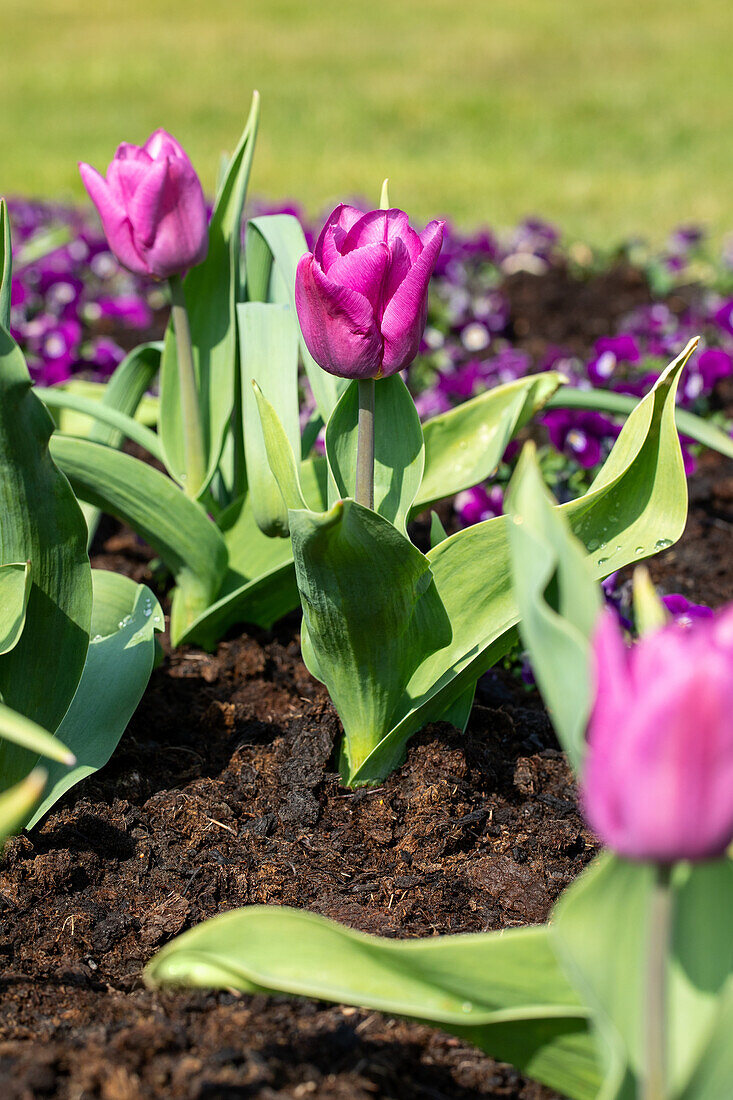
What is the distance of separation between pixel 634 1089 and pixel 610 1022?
91 millimetres

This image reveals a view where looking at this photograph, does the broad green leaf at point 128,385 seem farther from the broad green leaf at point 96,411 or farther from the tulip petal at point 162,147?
the tulip petal at point 162,147

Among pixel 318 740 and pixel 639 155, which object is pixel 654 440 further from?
pixel 639 155

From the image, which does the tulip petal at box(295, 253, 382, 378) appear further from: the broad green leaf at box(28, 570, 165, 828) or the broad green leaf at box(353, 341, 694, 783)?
the broad green leaf at box(28, 570, 165, 828)

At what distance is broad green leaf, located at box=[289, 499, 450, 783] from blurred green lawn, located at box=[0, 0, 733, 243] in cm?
501

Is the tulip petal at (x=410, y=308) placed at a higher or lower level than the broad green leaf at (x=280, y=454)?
higher

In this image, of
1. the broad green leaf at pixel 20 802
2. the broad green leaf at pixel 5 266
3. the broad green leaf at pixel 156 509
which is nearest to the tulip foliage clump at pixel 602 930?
the broad green leaf at pixel 20 802

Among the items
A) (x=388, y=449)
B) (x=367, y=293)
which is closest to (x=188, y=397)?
(x=388, y=449)

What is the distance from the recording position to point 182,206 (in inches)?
70.4

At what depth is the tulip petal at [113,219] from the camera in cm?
178

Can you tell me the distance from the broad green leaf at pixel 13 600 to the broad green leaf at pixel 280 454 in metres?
0.33

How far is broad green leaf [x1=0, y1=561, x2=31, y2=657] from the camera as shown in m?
1.28

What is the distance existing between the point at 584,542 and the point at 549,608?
574 millimetres

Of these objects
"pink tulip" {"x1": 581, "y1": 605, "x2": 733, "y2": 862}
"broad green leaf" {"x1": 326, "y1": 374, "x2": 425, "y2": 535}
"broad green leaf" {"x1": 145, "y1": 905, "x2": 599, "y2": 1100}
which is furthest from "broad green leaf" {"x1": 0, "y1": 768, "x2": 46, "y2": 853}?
"broad green leaf" {"x1": 326, "y1": 374, "x2": 425, "y2": 535}

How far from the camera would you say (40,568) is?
1361mm
